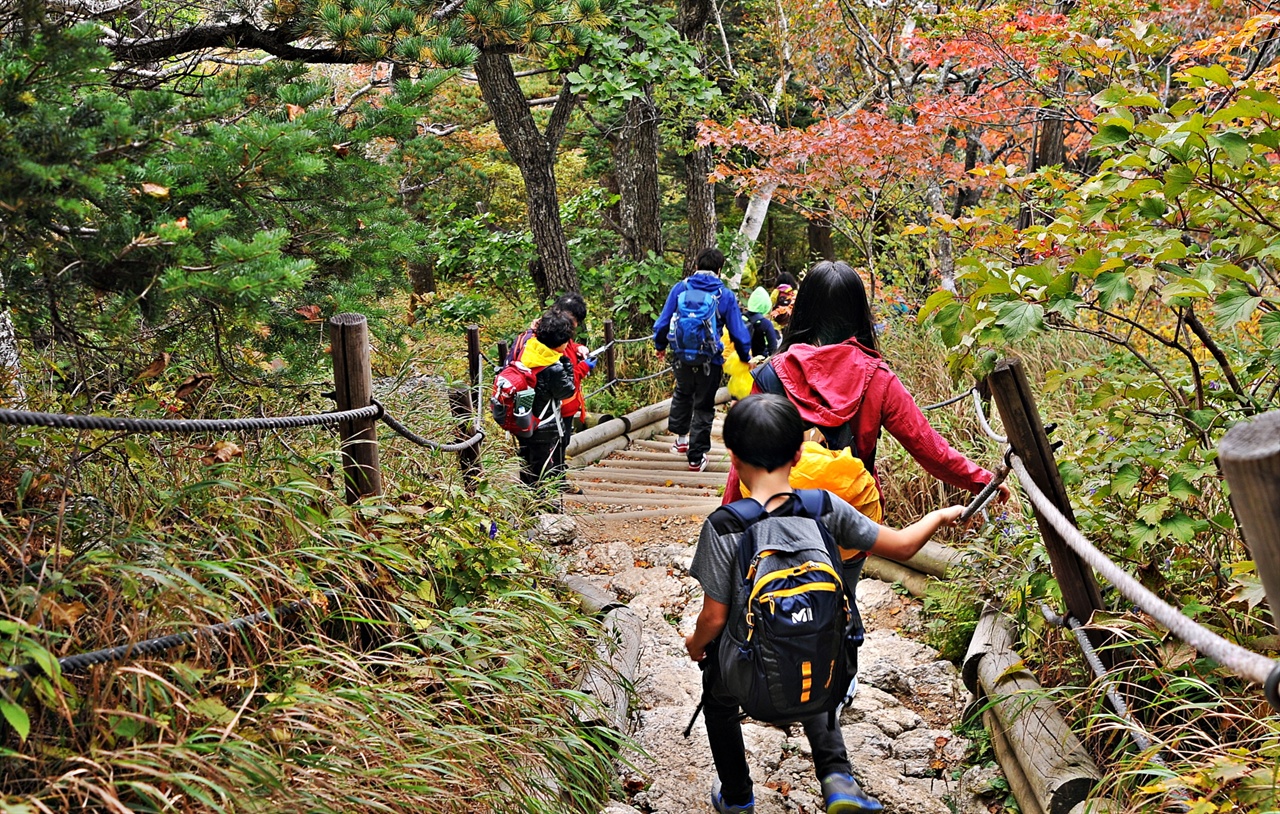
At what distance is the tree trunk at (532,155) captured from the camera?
404 inches

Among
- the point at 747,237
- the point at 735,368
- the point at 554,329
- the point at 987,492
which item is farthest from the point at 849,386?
the point at 747,237

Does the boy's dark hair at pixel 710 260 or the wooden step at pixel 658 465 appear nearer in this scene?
the boy's dark hair at pixel 710 260

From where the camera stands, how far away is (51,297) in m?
2.90

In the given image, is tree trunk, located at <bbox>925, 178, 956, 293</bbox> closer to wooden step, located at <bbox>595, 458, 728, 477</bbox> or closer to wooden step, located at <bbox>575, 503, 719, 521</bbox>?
wooden step, located at <bbox>595, 458, 728, 477</bbox>

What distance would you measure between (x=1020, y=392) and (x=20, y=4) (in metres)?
3.06

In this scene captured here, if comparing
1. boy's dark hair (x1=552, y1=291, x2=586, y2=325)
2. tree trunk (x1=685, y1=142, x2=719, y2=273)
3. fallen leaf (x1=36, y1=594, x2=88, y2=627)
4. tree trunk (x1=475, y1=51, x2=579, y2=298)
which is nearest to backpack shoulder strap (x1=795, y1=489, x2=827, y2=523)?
fallen leaf (x1=36, y1=594, x2=88, y2=627)

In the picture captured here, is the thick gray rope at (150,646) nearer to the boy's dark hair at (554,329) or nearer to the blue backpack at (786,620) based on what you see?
the blue backpack at (786,620)

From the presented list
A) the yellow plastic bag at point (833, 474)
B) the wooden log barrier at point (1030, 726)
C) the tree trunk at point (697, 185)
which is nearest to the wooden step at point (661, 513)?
the wooden log barrier at point (1030, 726)

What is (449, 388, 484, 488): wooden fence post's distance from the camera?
17.3ft

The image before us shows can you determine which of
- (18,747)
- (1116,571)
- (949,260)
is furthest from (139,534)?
(949,260)

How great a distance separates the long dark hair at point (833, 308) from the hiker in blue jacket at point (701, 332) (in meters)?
4.46

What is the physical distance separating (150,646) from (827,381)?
2329 millimetres

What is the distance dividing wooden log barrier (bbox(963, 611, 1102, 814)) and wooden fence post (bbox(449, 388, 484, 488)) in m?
2.64

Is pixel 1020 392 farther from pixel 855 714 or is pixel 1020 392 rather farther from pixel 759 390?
pixel 855 714
